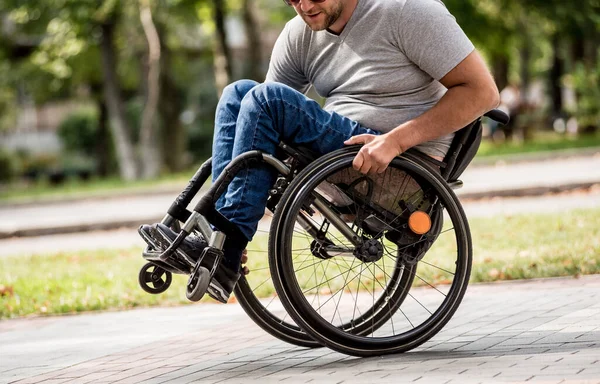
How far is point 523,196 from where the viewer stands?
1300cm

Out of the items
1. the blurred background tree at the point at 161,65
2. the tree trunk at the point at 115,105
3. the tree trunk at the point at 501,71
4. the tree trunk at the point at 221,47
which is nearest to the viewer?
the tree trunk at the point at 221,47

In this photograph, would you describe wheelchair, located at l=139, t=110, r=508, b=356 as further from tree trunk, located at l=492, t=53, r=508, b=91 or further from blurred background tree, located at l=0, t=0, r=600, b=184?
tree trunk, located at l=492, t=53, r=508, b=91

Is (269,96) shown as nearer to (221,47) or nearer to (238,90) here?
(238,90)

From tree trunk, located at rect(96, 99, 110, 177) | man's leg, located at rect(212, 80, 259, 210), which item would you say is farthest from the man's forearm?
tree trunk, located at rect(96, 99, 110, 177)

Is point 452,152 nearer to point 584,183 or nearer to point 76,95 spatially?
point 584,183

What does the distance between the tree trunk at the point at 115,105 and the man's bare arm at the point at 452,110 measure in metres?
24.0

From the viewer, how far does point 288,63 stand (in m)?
4.95

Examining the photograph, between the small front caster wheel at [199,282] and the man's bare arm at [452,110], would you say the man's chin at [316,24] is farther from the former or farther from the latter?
the small front caster wheel at [199,282]

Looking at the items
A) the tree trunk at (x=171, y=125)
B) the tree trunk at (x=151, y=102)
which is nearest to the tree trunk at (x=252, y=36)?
the tree trunk at (x=171, y=125)

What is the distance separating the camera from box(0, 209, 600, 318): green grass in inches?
275

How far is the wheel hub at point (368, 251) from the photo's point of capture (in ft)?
14.9

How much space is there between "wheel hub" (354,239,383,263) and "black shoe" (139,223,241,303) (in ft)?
1.63

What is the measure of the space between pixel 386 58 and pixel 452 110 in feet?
1.16

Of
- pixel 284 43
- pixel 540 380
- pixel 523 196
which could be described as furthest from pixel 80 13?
pixel 540 380
